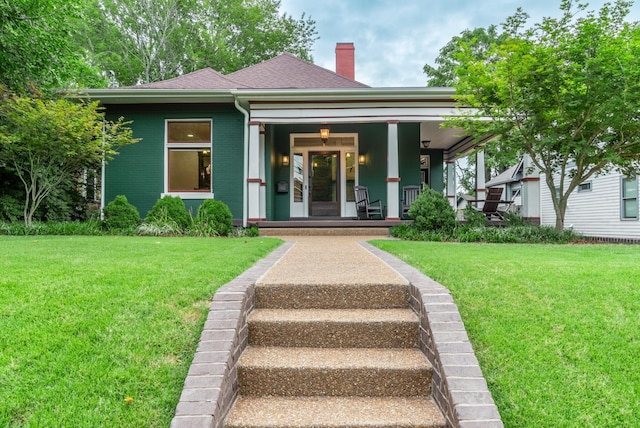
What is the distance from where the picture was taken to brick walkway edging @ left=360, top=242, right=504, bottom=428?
Answer: 1736 millimetres

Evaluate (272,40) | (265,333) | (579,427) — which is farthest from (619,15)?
(272,40)

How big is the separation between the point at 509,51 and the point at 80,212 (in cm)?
968

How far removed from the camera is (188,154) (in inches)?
391

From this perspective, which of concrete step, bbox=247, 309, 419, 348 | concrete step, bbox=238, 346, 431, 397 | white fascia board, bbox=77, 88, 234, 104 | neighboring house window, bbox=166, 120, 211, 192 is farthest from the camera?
neighboring house window, bbox=166, 120, 211, 192

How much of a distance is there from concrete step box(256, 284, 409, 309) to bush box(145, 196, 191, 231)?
534 centimetres

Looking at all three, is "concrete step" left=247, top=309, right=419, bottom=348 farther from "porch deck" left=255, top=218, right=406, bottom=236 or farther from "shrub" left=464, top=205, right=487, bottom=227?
"shrub" left=464, top=205, right=487, bottom=227

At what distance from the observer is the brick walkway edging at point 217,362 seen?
172cm

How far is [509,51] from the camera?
6.22 metres

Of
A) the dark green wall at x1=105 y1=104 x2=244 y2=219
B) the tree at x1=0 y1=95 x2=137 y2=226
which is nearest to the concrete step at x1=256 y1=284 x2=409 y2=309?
the tree at x1=0 y1=95 x2=137 y2=226

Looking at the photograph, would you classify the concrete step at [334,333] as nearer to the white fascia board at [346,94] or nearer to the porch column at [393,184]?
the porch column at [393,184]

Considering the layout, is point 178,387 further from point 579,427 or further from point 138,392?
point 579,427

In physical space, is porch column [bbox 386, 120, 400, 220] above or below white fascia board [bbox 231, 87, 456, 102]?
below

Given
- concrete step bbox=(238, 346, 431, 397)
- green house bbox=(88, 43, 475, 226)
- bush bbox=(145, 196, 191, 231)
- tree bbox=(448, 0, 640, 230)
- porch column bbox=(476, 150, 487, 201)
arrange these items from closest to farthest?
1. concrete step bbox=(238, 346, 431, 397)
2. tree bbox=(448, 0, 640, 230)
3. bush bbox=(145, 196, 191, 231)
4. green house bbox=(88, 43, 475, 226)
5. porch column bbox=(476, 150, 487, 201)

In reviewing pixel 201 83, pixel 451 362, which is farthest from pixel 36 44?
pixel 451 362
